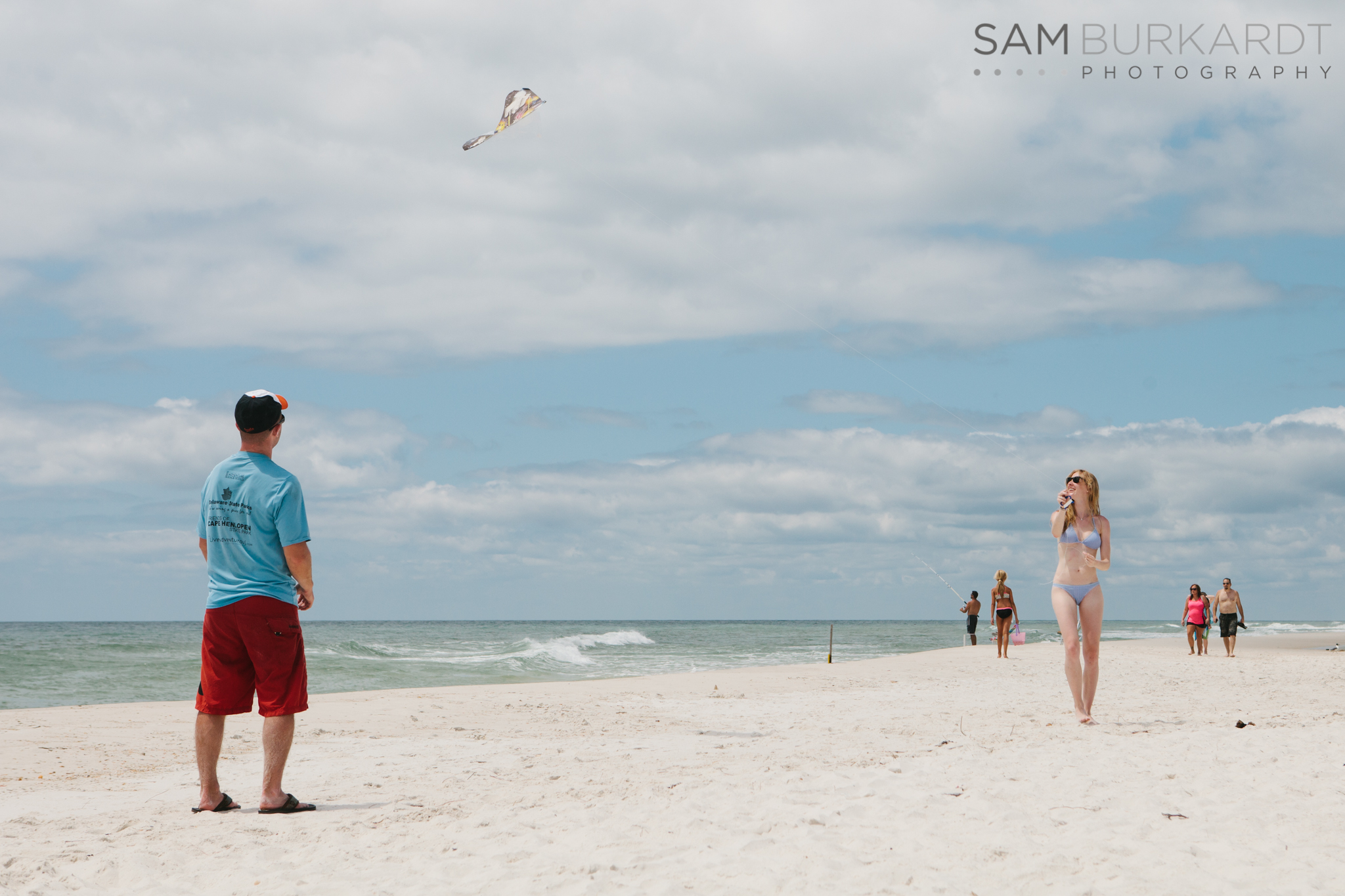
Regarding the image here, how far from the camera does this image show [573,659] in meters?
26.5

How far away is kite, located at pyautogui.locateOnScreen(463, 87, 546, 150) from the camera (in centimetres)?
902

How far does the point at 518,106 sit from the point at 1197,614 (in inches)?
636

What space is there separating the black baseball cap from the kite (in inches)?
203

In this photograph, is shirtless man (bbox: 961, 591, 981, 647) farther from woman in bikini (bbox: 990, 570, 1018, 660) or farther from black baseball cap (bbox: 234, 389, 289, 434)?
black baseball cap (bbox: 234, 389, 289, 434)

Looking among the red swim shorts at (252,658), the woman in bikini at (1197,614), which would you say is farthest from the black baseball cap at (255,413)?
the woman in bikini at (1197,614)

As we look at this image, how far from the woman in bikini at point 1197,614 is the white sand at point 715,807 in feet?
38.2

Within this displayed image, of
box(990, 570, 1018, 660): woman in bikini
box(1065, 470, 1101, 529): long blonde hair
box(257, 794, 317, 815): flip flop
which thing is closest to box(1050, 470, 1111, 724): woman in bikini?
box(1065, 470, 1101, 529): long blonde hair

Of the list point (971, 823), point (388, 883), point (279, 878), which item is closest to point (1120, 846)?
point (971, 823)

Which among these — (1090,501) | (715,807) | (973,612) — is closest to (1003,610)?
(973,612)

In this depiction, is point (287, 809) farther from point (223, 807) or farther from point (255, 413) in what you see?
point (255, 413)

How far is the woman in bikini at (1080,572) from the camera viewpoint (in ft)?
22.5

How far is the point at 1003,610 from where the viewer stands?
18203 mm

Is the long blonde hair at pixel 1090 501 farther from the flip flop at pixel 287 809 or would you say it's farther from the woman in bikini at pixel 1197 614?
the woman in bikini at pixel 1197 614

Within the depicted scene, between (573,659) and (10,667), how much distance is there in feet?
41.1
